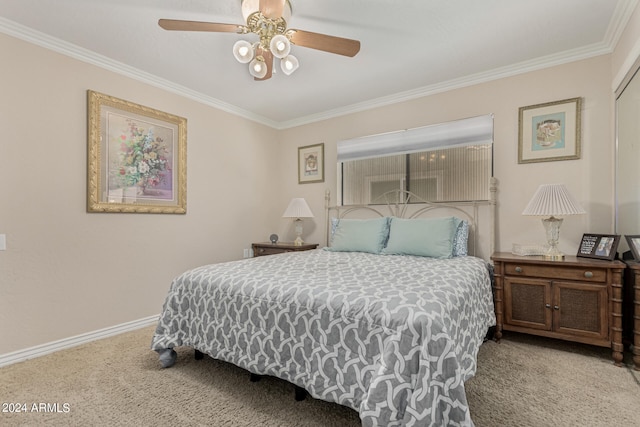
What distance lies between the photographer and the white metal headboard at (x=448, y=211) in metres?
3.15

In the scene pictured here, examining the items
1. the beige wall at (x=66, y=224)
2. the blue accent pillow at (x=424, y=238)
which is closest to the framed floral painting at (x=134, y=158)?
the beige wall at (x=66, y=224)

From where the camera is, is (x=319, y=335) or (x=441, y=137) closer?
(x=319, y=335)

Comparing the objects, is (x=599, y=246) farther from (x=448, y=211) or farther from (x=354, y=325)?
(x=354, y=325)

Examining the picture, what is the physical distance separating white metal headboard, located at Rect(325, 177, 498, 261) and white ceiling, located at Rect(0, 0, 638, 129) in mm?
1204

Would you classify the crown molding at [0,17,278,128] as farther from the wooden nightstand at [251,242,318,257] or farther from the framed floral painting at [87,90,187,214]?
the wooden nightstand at [251,242,318,257]

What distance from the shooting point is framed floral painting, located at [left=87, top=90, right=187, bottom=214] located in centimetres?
281

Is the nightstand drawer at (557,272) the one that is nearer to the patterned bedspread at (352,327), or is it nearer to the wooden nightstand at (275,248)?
the patterned bedspread at (352,327)

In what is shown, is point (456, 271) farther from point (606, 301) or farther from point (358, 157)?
point (358, 157)

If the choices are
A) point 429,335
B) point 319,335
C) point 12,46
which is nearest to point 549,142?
point 429,335

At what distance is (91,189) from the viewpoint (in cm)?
277

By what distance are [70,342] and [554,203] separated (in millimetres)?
4158

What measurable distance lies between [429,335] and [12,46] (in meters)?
3.47

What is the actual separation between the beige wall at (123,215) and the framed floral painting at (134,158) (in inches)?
3.4

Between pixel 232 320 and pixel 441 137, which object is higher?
pixel 441 137
